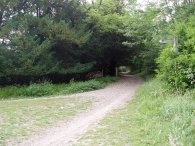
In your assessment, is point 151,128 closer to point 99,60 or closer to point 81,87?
point 81,87

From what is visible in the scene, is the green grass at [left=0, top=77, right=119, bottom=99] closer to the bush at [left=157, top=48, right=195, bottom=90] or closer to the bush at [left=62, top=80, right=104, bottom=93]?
the bush at [left=62, top=80, right=104, bottom=93]

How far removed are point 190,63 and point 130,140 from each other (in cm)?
512

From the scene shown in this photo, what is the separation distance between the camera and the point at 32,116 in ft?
30.4

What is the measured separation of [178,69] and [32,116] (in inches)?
217

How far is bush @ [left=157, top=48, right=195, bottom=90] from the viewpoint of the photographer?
10.0 metres

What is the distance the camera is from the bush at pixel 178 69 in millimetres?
10031

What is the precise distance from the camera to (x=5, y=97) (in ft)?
51.2

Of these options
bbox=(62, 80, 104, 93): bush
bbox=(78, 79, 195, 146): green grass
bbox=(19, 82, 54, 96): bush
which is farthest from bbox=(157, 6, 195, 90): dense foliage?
bbox=(19, 82, 54, 96): bush

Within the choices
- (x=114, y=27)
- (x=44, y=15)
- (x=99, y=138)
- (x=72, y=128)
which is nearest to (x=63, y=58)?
(x=44, y=15)

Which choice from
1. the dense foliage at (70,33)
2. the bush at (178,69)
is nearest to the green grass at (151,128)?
the bush at (178,69)

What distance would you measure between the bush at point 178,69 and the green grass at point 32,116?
3380 millimetres

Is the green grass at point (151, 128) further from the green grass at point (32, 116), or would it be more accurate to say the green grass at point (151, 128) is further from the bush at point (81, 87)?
the bush at point (81, 87)

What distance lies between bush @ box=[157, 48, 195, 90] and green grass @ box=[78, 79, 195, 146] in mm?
1155

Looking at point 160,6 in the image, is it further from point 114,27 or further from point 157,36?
point 114,27
